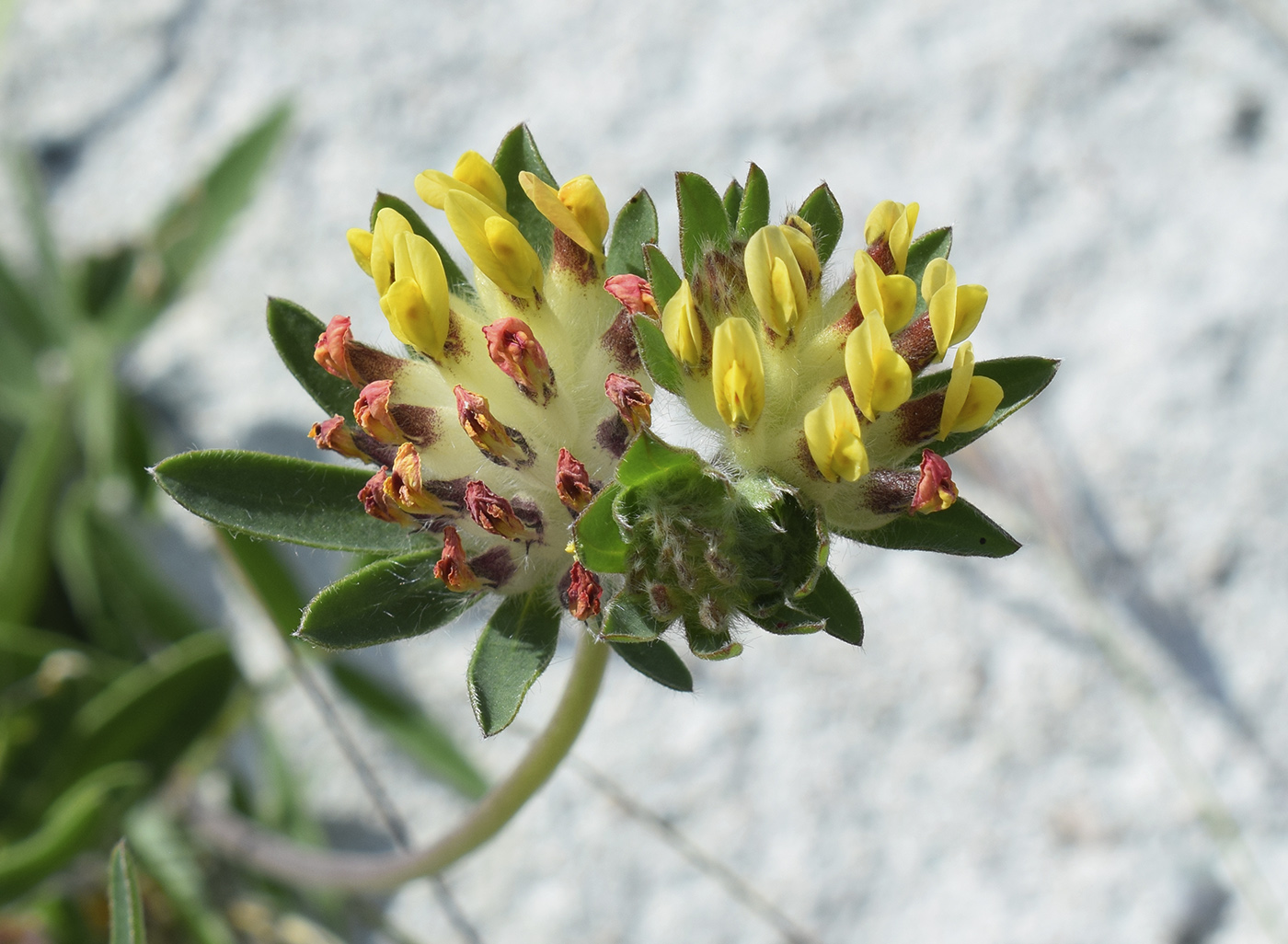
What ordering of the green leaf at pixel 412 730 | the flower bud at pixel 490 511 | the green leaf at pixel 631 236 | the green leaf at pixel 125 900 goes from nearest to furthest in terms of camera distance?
the flower bud at pixel 490 511 < the green leaf at pixel 631 236 < the green leaf at pixel 125 900 < the green leaf at pixel 412 730

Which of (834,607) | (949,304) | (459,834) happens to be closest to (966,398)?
(949,304)

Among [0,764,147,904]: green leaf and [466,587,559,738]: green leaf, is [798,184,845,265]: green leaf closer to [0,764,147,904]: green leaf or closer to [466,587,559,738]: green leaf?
[466,587,559,738]: green leaf

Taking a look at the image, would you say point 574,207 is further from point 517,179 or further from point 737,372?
point 737,372

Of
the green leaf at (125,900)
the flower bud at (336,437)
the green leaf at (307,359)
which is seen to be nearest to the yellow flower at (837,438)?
the flower bud at (336,437)

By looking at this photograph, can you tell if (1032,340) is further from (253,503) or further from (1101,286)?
(253,503)

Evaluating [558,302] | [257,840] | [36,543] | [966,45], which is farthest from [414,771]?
[966,45]

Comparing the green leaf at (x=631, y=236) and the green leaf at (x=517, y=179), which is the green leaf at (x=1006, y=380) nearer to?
the green leaf at (x=631, y=236)
